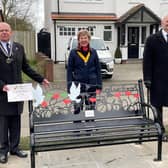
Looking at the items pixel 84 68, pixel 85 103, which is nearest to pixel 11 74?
pixel 85 103

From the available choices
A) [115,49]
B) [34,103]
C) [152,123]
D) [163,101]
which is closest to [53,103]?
[34,103]

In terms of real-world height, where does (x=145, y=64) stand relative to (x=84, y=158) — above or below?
above

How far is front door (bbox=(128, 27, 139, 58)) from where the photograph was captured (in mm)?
24391

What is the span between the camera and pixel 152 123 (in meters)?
4.75

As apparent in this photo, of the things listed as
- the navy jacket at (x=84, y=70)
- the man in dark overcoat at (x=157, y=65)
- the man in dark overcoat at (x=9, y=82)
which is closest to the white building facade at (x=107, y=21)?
the navy jacket at (x=84, y=70)

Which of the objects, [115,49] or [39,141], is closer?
[39,141]

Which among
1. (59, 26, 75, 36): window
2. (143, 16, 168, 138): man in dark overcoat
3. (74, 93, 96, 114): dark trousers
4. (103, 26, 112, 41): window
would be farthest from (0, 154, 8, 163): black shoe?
(103, 26, 112, 41): window

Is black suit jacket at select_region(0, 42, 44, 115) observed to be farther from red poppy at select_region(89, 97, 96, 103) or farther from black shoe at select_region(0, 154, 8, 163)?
red poppy at select_region(89, 97, 96, 103)

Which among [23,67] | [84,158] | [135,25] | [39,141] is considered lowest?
[84,158]

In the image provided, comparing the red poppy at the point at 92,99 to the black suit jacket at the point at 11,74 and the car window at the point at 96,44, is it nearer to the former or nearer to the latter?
the black suit jacket at the point at 11,74


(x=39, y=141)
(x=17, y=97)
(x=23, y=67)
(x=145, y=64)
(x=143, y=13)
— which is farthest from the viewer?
(x=143, y=13)

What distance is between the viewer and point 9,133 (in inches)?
194

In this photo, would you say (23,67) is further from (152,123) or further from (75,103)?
(152,123)

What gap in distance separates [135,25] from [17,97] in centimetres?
2060
